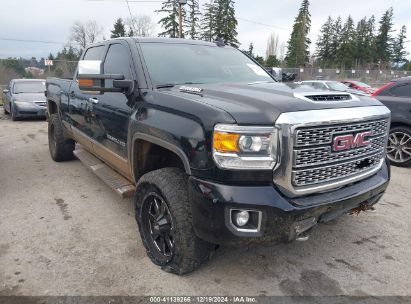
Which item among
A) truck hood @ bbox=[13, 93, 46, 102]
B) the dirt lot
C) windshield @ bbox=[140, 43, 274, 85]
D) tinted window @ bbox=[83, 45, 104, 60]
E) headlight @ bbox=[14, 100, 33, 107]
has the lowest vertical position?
the dirt lot

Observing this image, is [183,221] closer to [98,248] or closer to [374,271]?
[98,248]

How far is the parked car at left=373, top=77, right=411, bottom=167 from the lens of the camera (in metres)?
6.16

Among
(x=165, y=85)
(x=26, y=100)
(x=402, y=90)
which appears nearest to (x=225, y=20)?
(x=26, y=100)

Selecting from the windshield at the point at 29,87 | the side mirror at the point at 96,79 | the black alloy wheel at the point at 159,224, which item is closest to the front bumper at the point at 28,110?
the windshield at the point at 29,87

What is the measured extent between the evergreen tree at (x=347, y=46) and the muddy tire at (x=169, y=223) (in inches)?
2601

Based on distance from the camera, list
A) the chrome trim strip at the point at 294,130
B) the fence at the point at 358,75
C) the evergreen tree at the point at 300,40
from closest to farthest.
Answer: the chrome trim strip at the point at 294,130 < the fence at the point at 358,75 < the evergreen tree at the point at 300,40

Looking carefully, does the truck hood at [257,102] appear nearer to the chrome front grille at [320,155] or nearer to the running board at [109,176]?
the chrome front grille at [320,155]

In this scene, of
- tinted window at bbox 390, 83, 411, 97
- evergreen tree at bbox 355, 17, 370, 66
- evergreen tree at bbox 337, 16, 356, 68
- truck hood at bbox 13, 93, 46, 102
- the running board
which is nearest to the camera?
the running board

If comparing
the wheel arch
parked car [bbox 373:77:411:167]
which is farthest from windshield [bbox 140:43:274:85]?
parked car [bbox 373:77:411:167]

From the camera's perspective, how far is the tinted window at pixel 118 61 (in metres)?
3.66

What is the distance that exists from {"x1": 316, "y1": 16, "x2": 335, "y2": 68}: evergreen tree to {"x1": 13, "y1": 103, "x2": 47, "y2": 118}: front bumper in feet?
212

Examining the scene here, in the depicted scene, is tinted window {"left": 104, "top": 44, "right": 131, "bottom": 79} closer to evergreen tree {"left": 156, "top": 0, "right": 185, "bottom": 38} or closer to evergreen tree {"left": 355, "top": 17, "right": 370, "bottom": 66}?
evergreen tree {"left": 156, "top": 0, "right": 185, "bottom": 38}

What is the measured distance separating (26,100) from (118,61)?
31.8 ft

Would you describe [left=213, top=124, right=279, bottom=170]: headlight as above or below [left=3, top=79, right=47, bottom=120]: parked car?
above
